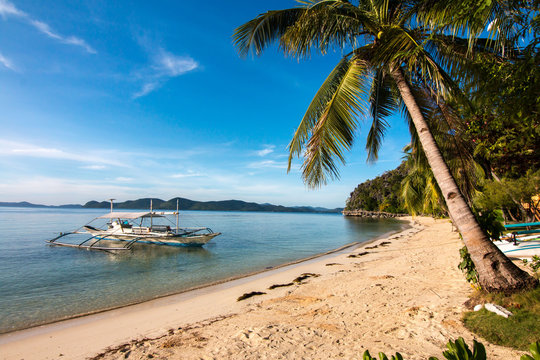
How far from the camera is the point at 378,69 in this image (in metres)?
6.23

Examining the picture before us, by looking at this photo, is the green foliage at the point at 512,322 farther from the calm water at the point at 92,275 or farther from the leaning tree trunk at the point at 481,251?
the calm water at the point at 92,275

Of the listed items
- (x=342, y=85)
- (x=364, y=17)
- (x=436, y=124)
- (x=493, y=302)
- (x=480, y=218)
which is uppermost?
(x=364, y=17)

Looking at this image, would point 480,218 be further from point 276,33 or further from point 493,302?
point 276,33

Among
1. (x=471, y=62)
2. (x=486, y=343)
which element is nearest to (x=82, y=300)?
(x=486, y=343)

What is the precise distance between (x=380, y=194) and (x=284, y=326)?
11759 centimetres

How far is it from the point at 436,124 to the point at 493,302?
4.27 meters

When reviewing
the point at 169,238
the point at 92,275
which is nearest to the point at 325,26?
the point at 92,275

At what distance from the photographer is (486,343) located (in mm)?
3996

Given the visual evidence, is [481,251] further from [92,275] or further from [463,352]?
[92,275]

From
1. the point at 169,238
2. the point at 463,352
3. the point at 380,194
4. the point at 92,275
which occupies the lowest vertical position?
the point at 92,275

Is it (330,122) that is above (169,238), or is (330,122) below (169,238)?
above

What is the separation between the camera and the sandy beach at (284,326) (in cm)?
444

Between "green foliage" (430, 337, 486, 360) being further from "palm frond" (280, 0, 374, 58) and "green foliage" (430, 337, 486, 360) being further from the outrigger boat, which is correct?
the outrigger boat

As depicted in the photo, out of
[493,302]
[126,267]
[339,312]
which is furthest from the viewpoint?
[126,267]
